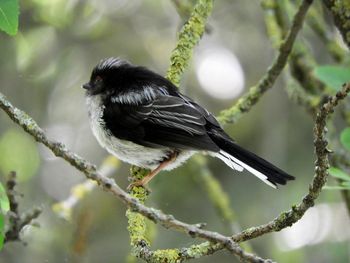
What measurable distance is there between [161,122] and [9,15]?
1.77m

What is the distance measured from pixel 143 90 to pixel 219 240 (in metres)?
2.47

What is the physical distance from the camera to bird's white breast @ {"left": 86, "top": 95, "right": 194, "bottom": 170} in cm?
444

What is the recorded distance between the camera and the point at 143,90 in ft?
Result: 15.4

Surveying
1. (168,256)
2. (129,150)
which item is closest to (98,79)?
(129,150)

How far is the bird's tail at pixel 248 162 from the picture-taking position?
12.9ft

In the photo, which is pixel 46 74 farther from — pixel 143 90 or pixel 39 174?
pixel 143 90

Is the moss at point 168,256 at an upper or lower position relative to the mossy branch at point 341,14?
lower

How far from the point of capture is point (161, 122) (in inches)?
175

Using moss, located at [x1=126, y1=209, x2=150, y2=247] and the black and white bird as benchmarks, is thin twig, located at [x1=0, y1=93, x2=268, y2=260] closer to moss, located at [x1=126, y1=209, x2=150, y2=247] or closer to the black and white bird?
moss, located at [x1=126, y1=209, x2=150, y2=247]

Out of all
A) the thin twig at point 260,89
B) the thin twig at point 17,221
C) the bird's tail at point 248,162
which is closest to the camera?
the thin twig at point 17,221

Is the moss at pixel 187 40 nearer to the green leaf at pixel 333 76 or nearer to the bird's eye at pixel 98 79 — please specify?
the bird's eye at pixel 98 79

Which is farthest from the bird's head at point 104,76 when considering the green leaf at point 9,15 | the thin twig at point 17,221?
the green leaf at point 9,15

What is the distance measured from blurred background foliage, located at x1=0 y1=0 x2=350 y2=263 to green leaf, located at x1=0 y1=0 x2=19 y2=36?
10.2 ft

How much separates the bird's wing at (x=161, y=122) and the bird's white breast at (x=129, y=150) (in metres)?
0.05
